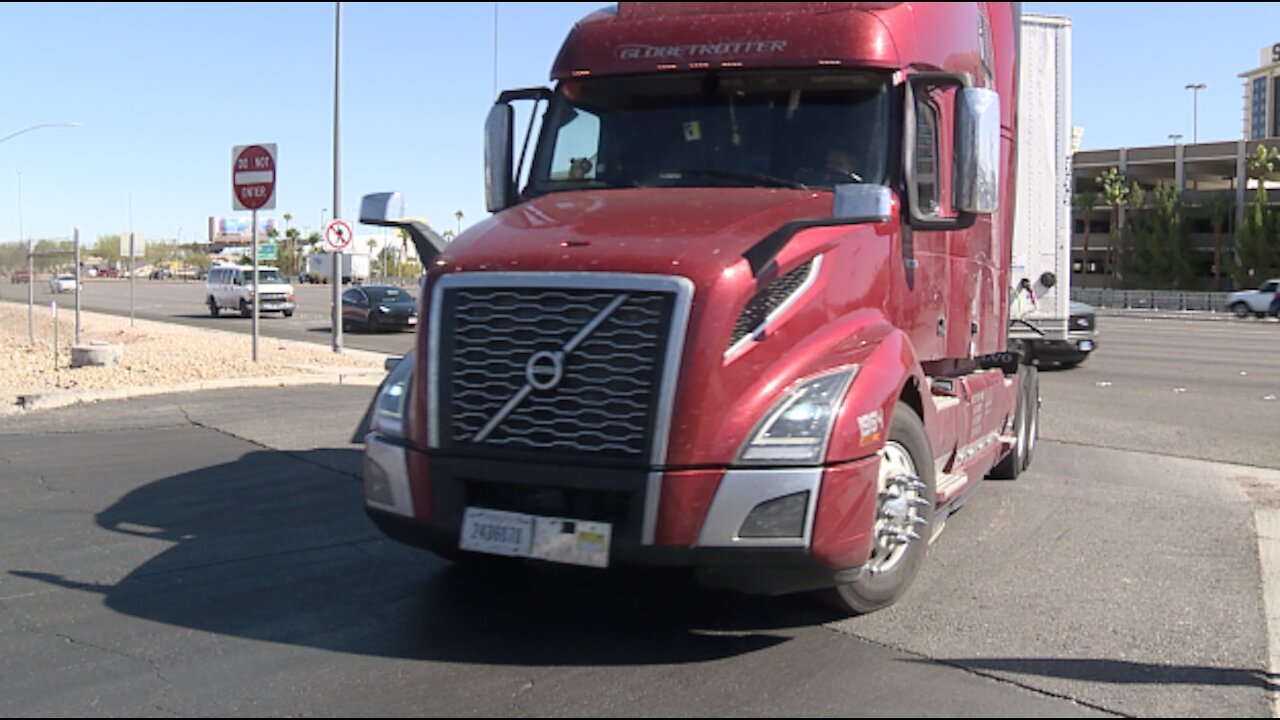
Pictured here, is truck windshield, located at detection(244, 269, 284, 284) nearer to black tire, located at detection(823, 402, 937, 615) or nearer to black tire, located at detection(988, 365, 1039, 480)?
black tire, located at detection(988, 365, 1039, 480)

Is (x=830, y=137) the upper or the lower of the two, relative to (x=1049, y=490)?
upper

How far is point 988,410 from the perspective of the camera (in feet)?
25.0

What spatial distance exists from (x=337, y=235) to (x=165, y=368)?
17.6 feet

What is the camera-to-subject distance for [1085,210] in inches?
3098

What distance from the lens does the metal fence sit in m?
53.5

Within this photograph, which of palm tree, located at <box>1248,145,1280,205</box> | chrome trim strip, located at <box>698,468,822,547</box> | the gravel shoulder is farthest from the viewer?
palm tree, located at <box>1248,145,1280,205</box>

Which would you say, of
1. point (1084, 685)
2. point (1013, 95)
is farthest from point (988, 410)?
point (1084, 685)

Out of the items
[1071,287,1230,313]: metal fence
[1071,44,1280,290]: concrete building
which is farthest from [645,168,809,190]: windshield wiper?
[1071,44,1280,290]: concrete building

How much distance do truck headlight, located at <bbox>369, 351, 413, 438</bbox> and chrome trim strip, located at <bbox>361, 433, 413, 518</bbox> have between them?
0.07m

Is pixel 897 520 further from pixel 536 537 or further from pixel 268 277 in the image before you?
pixel 268 277

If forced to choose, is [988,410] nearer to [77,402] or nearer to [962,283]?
[962,283]

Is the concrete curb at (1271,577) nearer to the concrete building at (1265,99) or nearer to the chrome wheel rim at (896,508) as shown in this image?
the chrome wheel rim at (896,508)

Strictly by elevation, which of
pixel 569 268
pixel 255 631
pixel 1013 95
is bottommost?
pixel 255 631

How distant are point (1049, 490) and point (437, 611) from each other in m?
5.33
